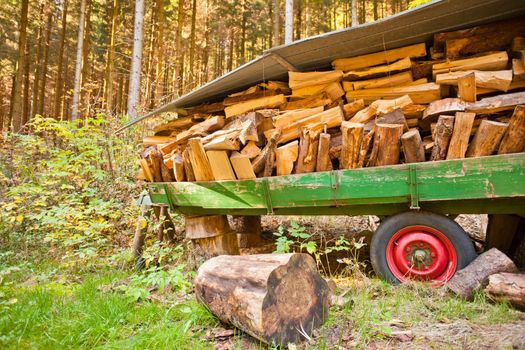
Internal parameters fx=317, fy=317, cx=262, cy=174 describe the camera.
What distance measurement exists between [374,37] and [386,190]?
1662 mm

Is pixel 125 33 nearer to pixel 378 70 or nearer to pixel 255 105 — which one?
pixel 255 105

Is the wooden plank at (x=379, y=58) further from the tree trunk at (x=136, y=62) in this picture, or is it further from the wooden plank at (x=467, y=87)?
the tree trunk at (x=136, y=62)

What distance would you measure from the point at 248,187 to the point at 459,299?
2287 millimetres

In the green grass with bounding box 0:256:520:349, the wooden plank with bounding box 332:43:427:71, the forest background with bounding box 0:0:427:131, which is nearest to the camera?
the green grass with bounding box 0:256:520:349

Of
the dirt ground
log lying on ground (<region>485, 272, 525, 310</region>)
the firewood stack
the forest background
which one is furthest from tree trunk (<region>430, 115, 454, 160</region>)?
the forest background

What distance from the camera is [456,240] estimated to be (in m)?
3.04

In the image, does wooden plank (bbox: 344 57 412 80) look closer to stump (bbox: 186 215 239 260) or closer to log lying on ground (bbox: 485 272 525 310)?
log lying on ground (bbox: 485 272 525 310)

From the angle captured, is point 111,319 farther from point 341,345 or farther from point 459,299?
point 459,299

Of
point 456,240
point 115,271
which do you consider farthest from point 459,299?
point 115,271

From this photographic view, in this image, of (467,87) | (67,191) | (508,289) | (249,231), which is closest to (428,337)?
(508,289)

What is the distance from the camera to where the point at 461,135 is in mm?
2893

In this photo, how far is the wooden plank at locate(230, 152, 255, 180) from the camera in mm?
3607

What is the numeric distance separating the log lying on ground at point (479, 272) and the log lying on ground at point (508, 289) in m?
0.09

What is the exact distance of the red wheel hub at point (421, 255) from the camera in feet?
10.3
